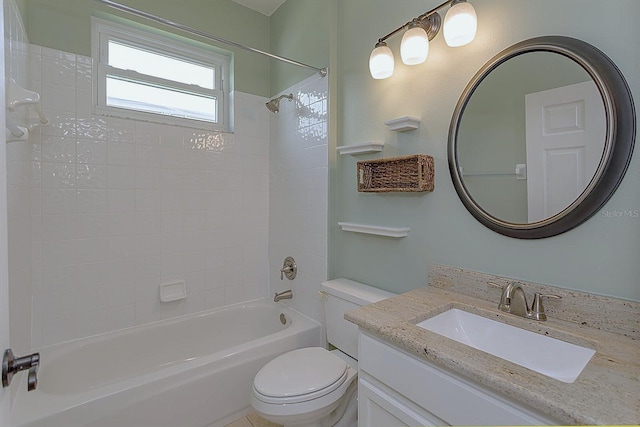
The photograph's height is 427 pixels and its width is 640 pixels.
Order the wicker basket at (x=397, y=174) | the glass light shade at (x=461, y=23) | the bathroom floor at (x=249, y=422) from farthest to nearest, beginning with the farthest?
1. the bathroom floor at (x=249, y=422)
2. the wicker basket at (x=397, y=174)
3. the glass light shade at (x=461, y=23)

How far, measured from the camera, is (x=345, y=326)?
5.31 feet

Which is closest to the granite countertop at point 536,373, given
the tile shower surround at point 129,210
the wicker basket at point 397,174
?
the wicker basket at point 397,174

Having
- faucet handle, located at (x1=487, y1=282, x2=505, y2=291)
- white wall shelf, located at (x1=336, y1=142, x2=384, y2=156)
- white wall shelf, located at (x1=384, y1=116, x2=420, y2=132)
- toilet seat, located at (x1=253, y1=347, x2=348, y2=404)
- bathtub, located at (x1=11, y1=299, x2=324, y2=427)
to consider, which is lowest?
bathtub, located at (x1=11, y1=299, x2=324, y2=427)

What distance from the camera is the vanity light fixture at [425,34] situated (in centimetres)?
113

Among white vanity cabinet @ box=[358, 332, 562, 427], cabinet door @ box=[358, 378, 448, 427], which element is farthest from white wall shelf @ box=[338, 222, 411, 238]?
cabinet door @ box=[358, 378, 448, 427]

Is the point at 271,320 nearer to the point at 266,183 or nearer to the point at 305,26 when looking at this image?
the point at 266,183

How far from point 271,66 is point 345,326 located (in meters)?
2.16

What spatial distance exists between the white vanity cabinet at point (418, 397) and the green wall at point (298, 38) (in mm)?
1740

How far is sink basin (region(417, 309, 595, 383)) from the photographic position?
0.87m

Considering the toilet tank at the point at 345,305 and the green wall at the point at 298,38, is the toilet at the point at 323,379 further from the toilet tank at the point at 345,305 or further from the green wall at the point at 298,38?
the green wall at the point at 298,38

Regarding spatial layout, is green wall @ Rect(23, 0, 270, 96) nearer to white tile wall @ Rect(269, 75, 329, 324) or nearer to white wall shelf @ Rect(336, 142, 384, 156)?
white tile wall @ Rect(269, 75, 329, 324)

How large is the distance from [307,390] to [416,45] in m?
1.56

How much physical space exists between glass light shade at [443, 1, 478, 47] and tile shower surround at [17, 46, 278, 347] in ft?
5.50

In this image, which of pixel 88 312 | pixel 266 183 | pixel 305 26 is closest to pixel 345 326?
pixel 266 183
